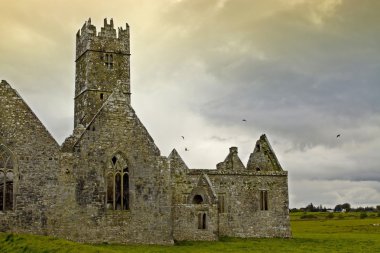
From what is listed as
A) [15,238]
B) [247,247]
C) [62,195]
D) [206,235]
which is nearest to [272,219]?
[206,235]

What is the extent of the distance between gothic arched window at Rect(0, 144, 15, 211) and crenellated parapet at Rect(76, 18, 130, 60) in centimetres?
1444

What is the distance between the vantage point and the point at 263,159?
A: 168ft

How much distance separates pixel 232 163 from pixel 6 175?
73.0 feet

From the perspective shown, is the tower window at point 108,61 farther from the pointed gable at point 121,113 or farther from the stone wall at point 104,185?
the stone wall at point 104,185

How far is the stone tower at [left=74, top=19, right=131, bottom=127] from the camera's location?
44625 mm

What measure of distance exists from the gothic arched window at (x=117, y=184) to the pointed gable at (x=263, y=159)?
58.8ft

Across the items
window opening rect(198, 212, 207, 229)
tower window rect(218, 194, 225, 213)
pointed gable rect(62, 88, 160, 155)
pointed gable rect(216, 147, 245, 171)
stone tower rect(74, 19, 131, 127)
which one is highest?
stone tower rect(74, 19, 131, 127)

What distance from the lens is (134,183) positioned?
35.7 m

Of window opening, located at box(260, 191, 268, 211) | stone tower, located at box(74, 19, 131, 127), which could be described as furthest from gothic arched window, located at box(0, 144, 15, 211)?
window opening, located at box(260, 191, 268, 211)

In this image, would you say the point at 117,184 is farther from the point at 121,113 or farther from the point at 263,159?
the point at 263,159

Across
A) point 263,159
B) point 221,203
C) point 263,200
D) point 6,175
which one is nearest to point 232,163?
point 263,159

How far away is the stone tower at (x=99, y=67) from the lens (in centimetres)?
4462

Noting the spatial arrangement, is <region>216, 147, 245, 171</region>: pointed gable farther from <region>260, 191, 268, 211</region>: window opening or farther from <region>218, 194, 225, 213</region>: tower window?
<region>218, 194, 225, 213</region>: tower window

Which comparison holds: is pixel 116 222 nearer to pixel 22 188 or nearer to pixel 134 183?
pixel 134 183
